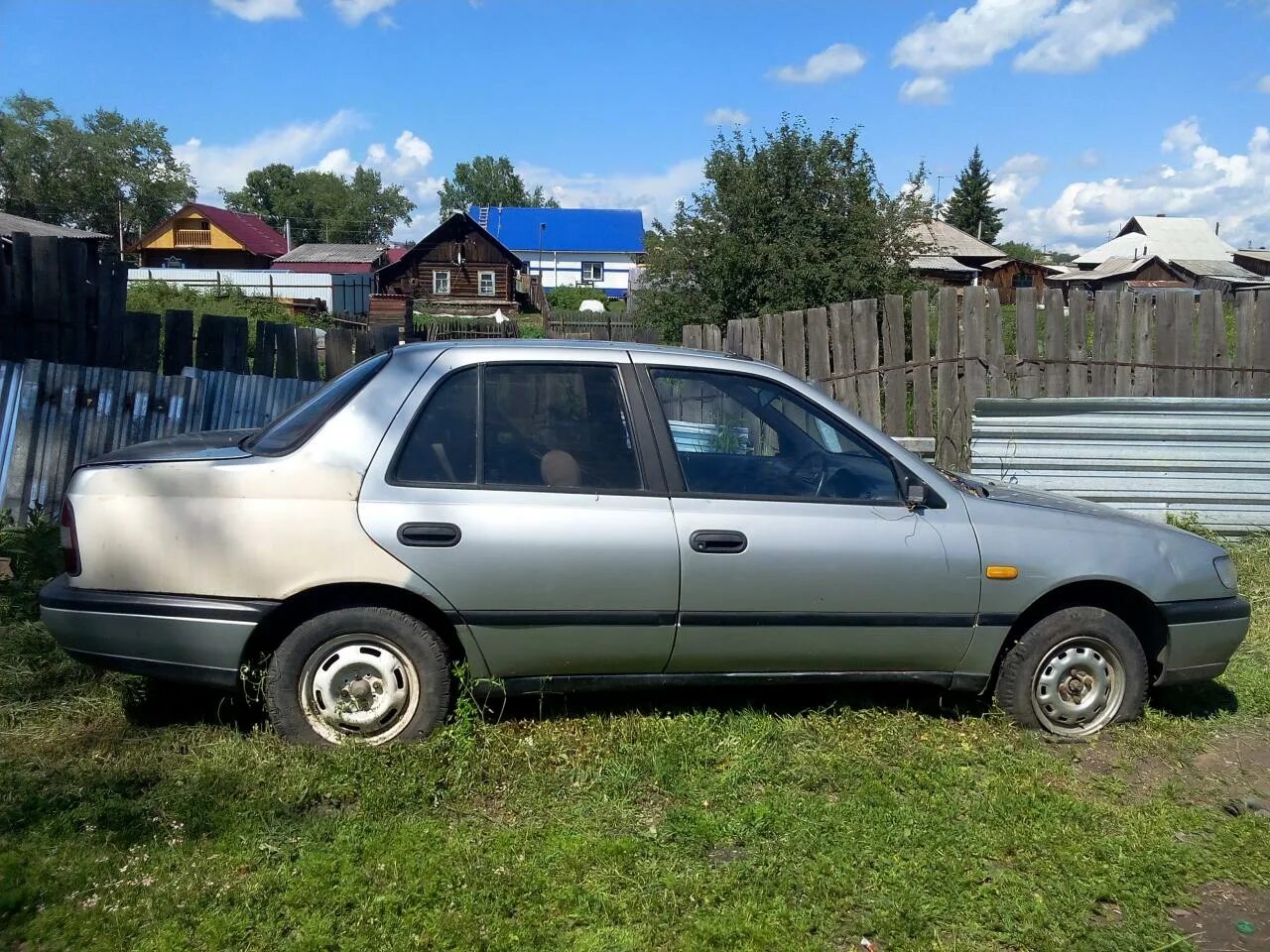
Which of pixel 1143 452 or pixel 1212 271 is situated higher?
pixel 1212 271

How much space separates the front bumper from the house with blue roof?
197 ft

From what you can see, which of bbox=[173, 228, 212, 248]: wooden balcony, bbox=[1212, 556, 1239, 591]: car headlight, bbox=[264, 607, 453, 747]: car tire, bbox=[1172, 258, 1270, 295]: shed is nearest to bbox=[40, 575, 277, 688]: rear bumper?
bbox=[264, 607, 453, 747]: car tire

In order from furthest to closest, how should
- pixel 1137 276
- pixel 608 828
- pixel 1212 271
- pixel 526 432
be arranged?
pixel 1212 271 < pixel 1137 276 < pixel 526 432 < pixel 608 828

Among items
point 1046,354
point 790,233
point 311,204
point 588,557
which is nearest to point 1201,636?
point 588,557

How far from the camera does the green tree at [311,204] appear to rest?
105 metres

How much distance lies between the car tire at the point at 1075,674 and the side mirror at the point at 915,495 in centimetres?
81

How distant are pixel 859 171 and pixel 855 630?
14.2 metres

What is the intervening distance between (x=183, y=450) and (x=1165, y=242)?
70276mm

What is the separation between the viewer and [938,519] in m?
4.32

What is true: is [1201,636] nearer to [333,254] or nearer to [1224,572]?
[1224,572]

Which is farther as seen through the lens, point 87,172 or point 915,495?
point 87,172

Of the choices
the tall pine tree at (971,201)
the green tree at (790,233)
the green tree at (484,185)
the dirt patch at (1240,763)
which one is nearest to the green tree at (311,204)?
the green tree at (484,185)

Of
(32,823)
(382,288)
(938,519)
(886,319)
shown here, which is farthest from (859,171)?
(382,288)

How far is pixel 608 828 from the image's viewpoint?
366 cm
